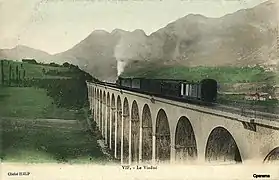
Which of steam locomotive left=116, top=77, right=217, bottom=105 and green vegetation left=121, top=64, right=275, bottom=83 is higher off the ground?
green vegetation left=121, top=64, right=275, bottom=83

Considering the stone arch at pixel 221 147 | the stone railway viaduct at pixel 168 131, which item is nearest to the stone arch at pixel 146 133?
the stone railway viaduct at pixel 168 131

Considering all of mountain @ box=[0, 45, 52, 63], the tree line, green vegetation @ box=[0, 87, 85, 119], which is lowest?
green vegetation @ box=[0, 87, 85, 119]

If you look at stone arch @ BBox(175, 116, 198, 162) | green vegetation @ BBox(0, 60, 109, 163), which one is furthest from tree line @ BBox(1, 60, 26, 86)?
stone arch @ BBox(175, 116, 198, 162)

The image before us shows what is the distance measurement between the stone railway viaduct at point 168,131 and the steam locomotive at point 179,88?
0.05ft

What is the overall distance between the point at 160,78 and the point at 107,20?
159mm

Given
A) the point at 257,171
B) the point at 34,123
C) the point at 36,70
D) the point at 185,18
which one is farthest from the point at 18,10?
the point at 257,171

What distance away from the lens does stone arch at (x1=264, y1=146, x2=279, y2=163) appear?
1217 mm

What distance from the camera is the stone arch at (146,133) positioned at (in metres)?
1.23

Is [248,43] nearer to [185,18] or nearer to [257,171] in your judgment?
[185,18]

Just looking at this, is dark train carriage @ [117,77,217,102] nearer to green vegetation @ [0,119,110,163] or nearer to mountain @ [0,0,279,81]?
mountain @ [0,0,279,81]

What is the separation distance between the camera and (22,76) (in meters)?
1.22

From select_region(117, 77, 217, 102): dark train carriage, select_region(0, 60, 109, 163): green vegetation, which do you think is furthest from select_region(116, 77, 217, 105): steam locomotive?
select_region(0, 60, 109, 163): green vegetation

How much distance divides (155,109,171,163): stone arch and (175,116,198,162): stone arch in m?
0.02

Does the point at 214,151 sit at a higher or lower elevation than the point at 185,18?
lower
